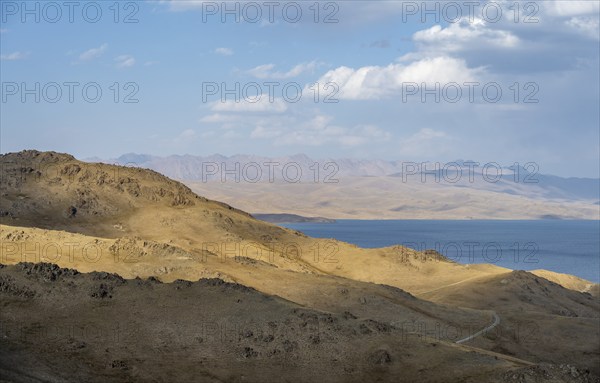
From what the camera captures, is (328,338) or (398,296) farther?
(398,296)

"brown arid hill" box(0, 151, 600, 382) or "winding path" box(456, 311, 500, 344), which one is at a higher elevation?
"brown arid hill" box(0, 151, 600, 382)

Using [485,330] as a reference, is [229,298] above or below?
above

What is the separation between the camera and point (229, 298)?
136 feet

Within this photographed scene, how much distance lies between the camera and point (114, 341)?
3588 cm

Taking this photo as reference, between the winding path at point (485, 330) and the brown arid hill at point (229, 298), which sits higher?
the brown arid hill at point (229, 298)

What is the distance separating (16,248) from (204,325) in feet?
75.4

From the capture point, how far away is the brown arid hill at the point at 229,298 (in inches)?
1375

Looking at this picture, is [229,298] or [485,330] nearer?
[229,298]

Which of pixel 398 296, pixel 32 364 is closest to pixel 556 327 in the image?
pixel 398 296

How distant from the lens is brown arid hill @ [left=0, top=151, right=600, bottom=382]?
115 ft

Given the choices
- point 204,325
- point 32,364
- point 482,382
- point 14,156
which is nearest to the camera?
point 32,364

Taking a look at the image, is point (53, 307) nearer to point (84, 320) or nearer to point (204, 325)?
point (84, 320)

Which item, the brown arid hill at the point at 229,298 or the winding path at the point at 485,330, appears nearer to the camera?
the brown arid hill at the point at 229,298

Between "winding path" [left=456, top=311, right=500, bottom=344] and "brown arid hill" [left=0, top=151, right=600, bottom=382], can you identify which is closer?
"brown arid hill" [left=0, top=151, right=600, bottom=382]
